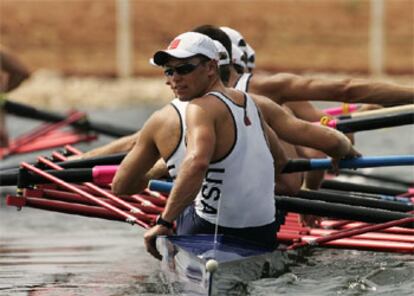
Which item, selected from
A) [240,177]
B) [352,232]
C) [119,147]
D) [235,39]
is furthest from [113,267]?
[240,177]

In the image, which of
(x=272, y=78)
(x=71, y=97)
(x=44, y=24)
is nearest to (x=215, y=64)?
(x=272, y=78)

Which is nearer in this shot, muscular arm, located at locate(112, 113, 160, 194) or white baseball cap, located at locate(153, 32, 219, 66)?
white baseball cap, located at locate(153, 32, 219, 66)

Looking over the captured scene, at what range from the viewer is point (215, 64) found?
9.35m

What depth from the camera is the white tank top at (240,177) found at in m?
9.23

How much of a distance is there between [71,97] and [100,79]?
74.5 inches

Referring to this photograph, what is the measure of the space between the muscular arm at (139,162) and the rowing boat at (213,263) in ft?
1.84

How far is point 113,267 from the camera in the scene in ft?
36.5

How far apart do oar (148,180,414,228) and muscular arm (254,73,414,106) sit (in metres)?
1.25

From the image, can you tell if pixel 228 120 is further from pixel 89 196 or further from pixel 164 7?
pixel 164 7

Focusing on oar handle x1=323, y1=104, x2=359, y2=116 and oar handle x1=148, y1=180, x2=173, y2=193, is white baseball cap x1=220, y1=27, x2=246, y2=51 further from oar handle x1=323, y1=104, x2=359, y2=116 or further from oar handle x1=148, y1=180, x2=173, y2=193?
oar handle x1=323, y1=104, x2=359, y2=116

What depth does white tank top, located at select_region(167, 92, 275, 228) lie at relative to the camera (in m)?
9.23

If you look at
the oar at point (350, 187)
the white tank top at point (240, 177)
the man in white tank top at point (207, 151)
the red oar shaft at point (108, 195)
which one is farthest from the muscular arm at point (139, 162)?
the oar at point (350, 187)

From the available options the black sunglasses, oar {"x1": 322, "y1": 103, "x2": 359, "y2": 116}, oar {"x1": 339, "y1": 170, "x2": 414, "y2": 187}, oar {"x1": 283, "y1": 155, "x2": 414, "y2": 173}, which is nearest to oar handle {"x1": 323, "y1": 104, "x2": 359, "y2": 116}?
oar {"x1": 322, "y1": 103, "x2": 359, "y2": 116}

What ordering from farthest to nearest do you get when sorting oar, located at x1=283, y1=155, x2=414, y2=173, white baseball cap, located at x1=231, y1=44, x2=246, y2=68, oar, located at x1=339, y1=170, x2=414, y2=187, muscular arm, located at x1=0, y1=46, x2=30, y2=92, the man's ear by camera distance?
muscular arm, located at x1=0, y1=46, x2=30, y2=92 → oar, located at x1=339, y1=170, x2=414, y2=187 → white baseball cap, located at x1=231, y1=44, x2=246, y2=68 → oar, located at x1=283, y1=155, x2=414, y2=173 → the man's ear
